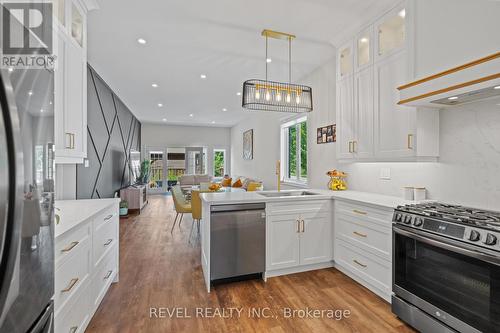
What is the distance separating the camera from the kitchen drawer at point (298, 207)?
8.77ft

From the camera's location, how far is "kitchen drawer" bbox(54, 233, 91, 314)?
1.38 metres

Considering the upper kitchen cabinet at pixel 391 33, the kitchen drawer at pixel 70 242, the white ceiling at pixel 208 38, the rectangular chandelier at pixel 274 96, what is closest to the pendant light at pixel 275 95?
the rectangular chandelier at pixel 274 96

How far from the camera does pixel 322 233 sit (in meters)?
→ 2.88

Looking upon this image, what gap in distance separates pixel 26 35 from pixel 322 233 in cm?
293

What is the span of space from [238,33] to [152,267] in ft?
10.1

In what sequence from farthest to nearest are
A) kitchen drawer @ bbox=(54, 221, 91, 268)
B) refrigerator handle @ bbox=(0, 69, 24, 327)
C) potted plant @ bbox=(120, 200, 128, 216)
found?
potted plant @ bbox=(120, 200, 128, 216) < kitchen drawer @ bbox=(54, 221, 91, 268) < refrigerator handle @ bbox=(0, 69, 24, 327)

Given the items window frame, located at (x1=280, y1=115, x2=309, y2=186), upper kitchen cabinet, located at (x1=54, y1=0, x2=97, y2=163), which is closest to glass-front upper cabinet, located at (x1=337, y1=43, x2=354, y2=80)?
window frame, located at (x1=280, y1=115, x2=309, y2=186)

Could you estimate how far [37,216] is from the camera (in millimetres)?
801

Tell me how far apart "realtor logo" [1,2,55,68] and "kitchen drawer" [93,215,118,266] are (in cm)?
157

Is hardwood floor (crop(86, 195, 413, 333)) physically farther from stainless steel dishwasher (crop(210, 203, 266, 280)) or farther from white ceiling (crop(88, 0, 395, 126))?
white ceiling (crop(88, 0, 395, 126))

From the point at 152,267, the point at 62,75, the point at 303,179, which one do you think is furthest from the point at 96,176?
the point at 303,179

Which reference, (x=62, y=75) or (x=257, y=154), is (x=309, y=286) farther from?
(x=257, y=154)

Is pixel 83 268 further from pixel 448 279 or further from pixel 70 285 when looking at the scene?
pixel 448 279

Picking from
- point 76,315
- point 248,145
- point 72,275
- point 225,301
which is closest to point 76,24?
point 72,275
